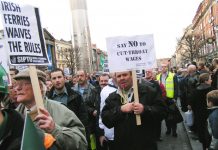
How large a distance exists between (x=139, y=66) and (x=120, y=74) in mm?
245

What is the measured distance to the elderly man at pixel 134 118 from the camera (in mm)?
3979

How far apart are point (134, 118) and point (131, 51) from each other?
81 centimetres

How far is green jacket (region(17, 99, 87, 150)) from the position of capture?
292 cm

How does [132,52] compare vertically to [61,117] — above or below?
above

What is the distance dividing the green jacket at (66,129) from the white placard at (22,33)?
477 millimetres

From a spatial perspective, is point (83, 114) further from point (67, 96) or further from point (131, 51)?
point (131, 51)

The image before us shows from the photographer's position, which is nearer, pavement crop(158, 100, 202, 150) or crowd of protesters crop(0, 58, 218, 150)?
crowd of protesters crop(0, 58, 218, 150)

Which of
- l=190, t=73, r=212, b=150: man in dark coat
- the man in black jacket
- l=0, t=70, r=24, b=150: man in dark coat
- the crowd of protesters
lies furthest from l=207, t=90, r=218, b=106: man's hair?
l=0, t=70, r=24, b=150: man in dark coat

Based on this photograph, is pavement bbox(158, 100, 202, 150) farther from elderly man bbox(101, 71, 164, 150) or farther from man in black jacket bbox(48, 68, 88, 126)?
elderly man bbox(101, 71, 164, 150)

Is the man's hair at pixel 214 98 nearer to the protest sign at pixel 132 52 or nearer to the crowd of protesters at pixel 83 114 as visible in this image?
the crowd of protesters at pixel 83 114

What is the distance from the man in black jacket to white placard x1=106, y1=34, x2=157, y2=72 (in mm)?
1328

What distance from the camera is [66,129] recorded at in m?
3.08

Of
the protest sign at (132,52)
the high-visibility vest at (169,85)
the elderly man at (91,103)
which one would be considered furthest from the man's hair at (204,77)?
the protest sign at (132,52)

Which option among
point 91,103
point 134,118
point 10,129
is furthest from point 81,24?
point 10,129
